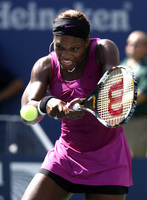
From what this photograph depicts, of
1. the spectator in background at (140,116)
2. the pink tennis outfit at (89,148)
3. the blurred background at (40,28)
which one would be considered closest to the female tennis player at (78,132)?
the pink tennis outfit at (89,148)

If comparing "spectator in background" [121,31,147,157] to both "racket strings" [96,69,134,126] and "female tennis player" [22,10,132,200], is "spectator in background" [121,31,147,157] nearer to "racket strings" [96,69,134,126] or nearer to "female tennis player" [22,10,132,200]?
"female tennis player" [22,10,132,200]

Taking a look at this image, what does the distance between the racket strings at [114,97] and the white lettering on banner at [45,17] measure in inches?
130

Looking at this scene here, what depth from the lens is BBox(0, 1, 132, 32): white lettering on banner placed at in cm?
607

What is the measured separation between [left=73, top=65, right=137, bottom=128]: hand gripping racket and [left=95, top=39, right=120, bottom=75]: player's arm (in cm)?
10

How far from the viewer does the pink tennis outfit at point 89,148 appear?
2955 mm

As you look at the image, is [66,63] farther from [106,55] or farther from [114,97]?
[114,97]

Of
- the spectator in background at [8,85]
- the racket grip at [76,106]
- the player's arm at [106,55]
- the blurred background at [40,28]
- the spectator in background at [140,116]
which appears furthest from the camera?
the blurred background at [40,28]

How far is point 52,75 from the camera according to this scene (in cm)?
307

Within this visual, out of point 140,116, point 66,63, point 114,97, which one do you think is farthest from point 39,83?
point 140,116

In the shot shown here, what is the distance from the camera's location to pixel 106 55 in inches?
116

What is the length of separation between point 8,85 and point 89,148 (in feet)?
10.0

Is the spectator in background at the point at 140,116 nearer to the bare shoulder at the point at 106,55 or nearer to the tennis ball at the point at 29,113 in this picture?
the bare shoulder at the point at 106,55

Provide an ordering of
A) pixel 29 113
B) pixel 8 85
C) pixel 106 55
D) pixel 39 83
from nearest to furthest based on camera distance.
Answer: pixel 29 113 → pixel 106 55 → pixel 39 83 → pixel 8 85

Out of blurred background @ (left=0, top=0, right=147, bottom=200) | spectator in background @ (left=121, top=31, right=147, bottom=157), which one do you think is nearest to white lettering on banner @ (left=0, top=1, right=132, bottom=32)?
blurred background @ (left=0, top=0, right=147, bottom=200)
